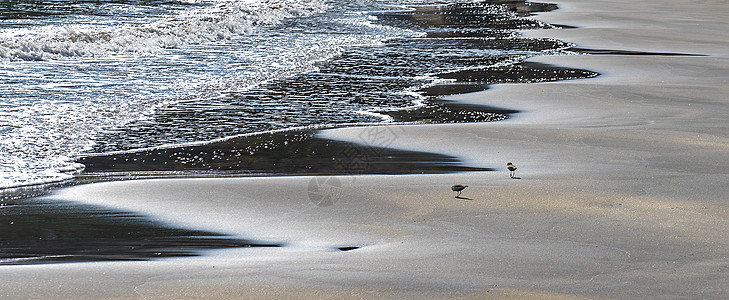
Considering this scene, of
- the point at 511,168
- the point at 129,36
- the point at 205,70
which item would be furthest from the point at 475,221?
the point at 129,36

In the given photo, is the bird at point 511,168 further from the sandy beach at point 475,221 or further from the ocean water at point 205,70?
the ocean water at point 205,70

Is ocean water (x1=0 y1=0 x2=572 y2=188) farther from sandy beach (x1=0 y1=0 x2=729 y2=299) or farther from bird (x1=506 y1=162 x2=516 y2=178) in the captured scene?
bird (x1=506 y1=162 x2=516 y2=178)

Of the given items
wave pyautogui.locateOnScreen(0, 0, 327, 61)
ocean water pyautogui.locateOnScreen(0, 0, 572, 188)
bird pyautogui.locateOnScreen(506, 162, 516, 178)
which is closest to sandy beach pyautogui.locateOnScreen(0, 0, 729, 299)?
bird pyautogui.locateOnScreen(506, 162, 516, 178)

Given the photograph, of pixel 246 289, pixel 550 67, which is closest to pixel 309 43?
pixel 550 67

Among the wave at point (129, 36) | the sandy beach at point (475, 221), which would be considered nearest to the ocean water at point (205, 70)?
the wave at point (129, 36)

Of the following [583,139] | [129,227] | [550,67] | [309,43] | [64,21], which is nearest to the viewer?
[129,227]

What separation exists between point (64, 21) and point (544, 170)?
637 inches

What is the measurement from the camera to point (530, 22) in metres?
22.4

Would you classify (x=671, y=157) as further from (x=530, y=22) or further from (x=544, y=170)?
(x=530, y=22)

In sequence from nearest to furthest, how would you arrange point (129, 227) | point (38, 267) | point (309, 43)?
point (38, 267) → point (129, 227) → point (309, 43)

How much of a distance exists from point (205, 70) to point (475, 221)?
8293mm

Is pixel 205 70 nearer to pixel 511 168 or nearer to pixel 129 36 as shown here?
pixel 129 36

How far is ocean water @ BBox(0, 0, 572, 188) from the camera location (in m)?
7.88

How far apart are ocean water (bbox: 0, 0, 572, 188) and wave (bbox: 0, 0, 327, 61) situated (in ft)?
0.13
